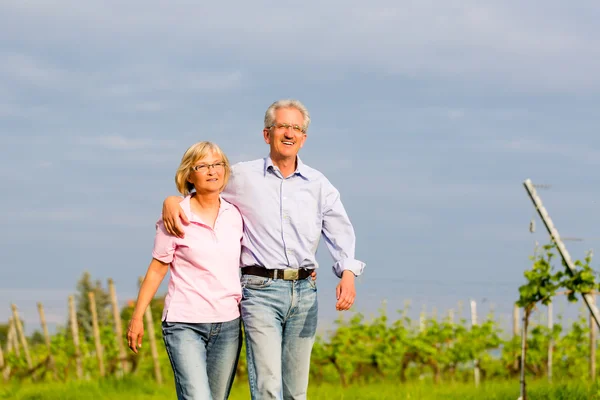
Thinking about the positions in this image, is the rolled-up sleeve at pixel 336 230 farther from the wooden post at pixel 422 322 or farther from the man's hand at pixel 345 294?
the wooden post at pixel 422 322

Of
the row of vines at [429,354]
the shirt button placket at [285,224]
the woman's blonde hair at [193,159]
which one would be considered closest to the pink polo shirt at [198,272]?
the woman's blonde hair at [193,159]

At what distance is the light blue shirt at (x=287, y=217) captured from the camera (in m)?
4.50

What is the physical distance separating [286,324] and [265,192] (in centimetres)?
73

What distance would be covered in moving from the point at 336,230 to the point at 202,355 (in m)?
1.10

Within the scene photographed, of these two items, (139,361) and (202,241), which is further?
(139,361)

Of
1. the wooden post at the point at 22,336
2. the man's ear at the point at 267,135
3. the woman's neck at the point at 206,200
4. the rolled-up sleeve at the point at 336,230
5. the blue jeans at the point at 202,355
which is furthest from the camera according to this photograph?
the wooden post at the point at 22,336

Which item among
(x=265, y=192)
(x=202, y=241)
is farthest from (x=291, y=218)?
(x=202, y=241)

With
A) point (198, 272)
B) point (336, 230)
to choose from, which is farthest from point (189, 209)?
point (336, 230)

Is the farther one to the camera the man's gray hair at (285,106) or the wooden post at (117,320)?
the wooden post at (117,320)

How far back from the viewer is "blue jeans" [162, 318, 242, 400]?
165 inches

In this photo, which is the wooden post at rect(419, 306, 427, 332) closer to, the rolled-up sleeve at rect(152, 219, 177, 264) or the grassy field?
the grassy field

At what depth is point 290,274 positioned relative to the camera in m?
4.48

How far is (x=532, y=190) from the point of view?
7.69m

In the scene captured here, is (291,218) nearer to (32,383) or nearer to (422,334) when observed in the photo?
(422,334)
